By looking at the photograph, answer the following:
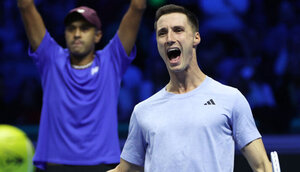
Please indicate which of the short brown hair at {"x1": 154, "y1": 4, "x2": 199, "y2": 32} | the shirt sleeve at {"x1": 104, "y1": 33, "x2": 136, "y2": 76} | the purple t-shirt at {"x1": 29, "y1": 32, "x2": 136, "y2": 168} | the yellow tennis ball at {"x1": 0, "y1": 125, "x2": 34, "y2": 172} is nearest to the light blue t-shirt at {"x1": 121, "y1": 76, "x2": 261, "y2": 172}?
the short brown hair at {"x1": 154, "y1": 4, "x2": 199, "y2": 32}

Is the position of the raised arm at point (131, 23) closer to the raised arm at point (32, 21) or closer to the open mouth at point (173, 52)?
the raised arm at point (32, 21)

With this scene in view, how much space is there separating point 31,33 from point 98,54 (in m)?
Result: 0.53

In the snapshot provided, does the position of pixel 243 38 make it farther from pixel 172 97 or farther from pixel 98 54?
pixel 172 97

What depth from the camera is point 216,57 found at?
30.8 ft

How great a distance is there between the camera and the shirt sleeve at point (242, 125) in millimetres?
2504

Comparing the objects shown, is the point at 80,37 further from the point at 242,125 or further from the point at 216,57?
the point at 216,57

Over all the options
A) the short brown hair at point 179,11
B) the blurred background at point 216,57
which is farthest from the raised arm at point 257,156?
the blurred background at point 216,57

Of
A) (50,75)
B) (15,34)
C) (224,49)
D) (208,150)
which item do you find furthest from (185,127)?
(15,34)

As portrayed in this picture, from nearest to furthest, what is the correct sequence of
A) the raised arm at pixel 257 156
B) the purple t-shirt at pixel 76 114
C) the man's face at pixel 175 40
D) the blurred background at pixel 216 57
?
the raised arm at pixel 257 156
the man's face at pixel 175 40
the purple t-shirt at pixel 76 114
the blurred background at pixel 216 57

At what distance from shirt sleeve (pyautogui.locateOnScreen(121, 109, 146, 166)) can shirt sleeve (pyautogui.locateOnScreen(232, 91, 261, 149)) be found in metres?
0.47

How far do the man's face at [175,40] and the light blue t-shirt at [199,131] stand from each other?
167 millimetres

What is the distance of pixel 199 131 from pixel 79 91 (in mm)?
1699

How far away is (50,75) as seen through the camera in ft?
13.5

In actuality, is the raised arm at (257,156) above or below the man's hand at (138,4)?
below
